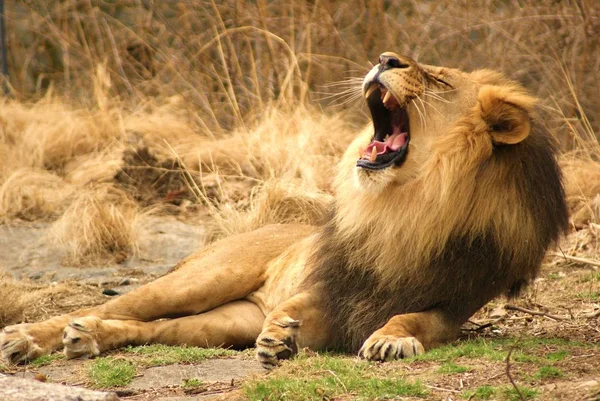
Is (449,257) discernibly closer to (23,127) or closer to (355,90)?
(355,90)

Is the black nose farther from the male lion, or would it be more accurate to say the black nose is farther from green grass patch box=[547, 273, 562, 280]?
green grass patch box=[547, 273, 562, 280]

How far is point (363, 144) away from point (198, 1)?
6724mm

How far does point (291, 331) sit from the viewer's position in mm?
4383

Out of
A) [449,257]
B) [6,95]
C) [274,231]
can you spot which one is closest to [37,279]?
[274,231]

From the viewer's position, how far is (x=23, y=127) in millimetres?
10867

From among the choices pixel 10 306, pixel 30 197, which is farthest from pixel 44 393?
pixel 30 197

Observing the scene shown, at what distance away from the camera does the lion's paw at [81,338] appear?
482cm

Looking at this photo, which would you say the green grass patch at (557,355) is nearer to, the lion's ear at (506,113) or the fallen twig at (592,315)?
the lion's ear at (506,113)

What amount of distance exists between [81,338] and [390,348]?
61.0 inches

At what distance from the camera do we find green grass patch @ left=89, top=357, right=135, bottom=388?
13.8 feet

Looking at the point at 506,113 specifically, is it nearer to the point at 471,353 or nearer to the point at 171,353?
the point at 471,353

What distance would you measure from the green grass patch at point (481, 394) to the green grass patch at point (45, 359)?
2.14 meters

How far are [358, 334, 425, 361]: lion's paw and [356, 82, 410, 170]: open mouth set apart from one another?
0.78m

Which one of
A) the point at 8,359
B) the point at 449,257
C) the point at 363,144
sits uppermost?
the point at 363,144
